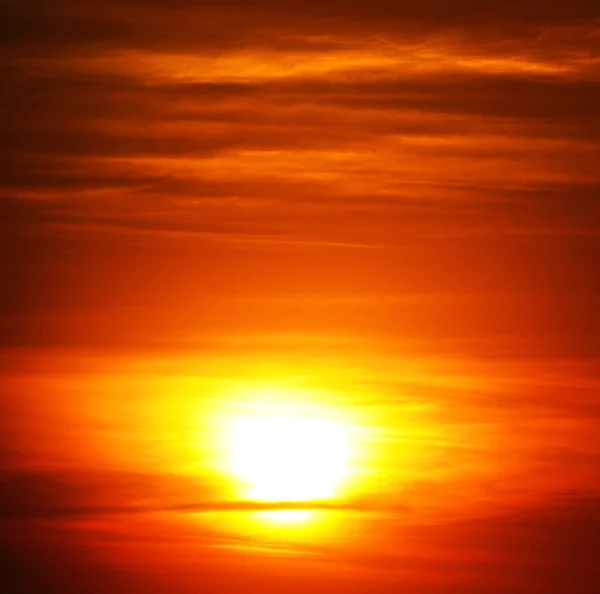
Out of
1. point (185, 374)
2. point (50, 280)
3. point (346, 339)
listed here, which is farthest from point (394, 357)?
point (50, 280)

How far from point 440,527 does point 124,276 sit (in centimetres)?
233

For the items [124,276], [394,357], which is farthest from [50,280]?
[394,357]

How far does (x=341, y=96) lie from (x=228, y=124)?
551 millimetres

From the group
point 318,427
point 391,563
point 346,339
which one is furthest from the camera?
point 346,339

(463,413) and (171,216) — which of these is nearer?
(463,413)

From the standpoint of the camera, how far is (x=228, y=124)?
9.98m

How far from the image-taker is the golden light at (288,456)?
7.89 m

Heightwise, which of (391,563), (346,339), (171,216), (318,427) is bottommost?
(391,563)

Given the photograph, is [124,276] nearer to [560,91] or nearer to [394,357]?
[394,357]

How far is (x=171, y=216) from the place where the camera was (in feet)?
31.5

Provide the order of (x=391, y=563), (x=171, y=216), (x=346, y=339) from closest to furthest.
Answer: (x=391, y=563)
(x=346, y=339)
(x=171, y=216)

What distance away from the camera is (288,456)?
809cm

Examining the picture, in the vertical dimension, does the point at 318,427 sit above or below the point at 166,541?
above

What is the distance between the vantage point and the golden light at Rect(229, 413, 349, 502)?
789cm
